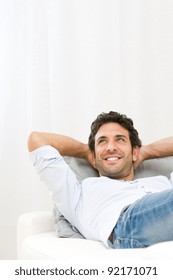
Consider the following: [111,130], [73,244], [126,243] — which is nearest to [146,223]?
[126,243]

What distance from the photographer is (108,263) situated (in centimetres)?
119

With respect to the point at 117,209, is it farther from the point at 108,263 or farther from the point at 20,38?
the point at 20,38

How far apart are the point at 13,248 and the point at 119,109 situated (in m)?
1.01

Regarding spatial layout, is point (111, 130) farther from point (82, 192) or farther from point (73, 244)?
point (73, 244)

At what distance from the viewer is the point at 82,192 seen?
192 centimetres

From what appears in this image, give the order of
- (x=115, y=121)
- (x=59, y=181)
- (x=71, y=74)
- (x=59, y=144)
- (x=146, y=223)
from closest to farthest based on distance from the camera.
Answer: (x=146, y=223) < (x=59, y=181) < (x=59, y=144) < (x=115, y=121) < (x=71, y=74)

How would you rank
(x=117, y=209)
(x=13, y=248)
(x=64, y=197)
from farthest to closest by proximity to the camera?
(x=13, y=248) < (x=64, y=197) < (x=117, y=209)

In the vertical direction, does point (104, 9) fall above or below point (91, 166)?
above

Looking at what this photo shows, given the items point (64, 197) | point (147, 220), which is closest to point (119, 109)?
point (64, 197)

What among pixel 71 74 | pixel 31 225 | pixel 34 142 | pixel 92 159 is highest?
pixel 71 74

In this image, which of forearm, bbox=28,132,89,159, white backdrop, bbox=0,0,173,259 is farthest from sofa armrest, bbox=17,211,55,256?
white backdrop, bbox=0,0,173,259

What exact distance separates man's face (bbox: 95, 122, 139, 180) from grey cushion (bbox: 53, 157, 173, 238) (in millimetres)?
58

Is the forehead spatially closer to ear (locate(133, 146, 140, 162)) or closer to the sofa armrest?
ear (locate(133, 146, 140, 162))

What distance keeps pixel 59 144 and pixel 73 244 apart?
1.72 ft
